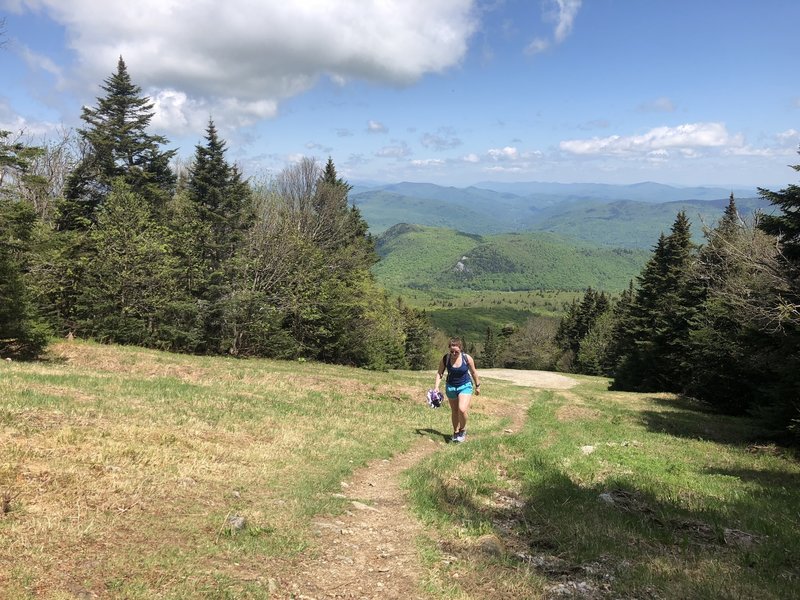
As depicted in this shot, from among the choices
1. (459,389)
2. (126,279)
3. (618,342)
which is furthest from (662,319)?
(126,279)

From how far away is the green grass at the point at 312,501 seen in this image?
4.91 metres

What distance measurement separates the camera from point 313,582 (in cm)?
505

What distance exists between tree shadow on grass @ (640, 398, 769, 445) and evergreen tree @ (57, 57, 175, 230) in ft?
106

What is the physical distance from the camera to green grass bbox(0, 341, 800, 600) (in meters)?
→ 4.91

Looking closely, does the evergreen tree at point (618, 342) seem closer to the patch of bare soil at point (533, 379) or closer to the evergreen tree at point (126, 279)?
the patch of bare soil at point (533, 379)

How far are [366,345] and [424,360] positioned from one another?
38.8 metres

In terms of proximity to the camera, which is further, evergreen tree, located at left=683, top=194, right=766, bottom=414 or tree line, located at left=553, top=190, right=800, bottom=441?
evergreen tree, located at left=683, top=194, right=766, bottom=414

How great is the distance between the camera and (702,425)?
20.5 meters

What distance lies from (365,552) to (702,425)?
Result: 19.8m

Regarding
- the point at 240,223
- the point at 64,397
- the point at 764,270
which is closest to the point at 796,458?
the point at 764,270

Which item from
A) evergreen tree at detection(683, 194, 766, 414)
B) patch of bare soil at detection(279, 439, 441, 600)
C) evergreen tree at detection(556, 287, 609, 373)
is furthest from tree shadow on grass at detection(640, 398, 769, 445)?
evergreen tree at detection(556, 287, 609, 373)

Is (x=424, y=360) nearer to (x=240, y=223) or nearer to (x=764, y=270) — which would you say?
(x=240, y=223)

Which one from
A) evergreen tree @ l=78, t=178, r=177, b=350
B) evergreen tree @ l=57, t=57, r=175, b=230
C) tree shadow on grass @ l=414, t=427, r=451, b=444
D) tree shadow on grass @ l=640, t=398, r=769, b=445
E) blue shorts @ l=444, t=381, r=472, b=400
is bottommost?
tree shadow on grass @ l=640, t=398, r=769, b=445

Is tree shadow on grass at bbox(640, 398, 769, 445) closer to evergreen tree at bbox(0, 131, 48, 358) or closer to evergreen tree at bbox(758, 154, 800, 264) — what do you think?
evergreen tree at bbox(758, 154, 800, 264)
